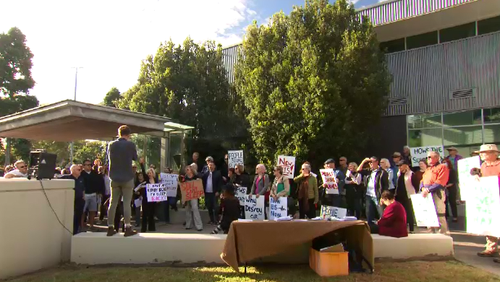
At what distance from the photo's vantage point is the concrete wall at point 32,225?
5453 mm

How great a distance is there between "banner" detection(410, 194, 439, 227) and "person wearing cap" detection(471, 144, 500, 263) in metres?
0.94

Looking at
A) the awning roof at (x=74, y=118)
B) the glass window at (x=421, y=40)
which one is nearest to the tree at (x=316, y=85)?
the glass window at (x=421, y=40)

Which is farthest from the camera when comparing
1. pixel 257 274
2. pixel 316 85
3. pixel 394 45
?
pixel 394 45

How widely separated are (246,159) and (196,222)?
627 centimetres

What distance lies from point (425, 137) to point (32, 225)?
15.7 m

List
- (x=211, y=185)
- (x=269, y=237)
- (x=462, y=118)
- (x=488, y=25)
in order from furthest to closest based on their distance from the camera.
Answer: (x=462, y=118)
(x=488, y=25)
(x=211, y=185)
(x=269, y=237)

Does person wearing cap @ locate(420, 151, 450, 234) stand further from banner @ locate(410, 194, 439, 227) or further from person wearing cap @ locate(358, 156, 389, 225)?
person wearing cap @ locate(358, 156, 389, 225)

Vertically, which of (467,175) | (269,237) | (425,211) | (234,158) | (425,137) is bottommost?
(269,237)

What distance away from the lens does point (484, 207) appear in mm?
6172

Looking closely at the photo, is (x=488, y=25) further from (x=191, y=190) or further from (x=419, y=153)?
(x=191, y=190)

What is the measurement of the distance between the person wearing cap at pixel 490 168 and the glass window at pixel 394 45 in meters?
11.3

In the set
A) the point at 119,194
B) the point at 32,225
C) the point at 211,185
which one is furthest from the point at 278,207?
the point at 32,225

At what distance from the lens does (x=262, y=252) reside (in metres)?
5.44

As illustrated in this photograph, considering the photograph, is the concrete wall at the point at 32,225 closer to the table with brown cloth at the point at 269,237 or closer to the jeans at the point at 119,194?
the jeans at the point at 119,194
